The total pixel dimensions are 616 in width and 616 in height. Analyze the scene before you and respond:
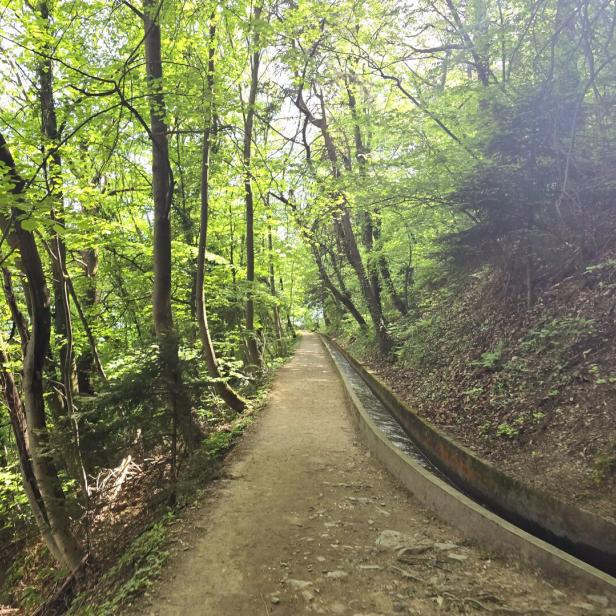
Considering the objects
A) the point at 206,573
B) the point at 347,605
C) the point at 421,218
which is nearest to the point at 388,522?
the point at 347,605

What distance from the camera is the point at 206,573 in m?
3.57

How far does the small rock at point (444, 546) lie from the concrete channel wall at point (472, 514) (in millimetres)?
245

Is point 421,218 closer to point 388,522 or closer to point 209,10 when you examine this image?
point 209,10

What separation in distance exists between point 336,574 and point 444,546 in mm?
1144

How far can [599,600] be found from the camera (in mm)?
2871

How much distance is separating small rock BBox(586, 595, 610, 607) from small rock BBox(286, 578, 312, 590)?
7.05 ft

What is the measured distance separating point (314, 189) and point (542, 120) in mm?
7734

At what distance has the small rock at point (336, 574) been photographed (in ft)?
11.3

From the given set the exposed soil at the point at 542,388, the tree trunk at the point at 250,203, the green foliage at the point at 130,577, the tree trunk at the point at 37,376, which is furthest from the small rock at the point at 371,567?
the tree trunk at the point at 250,203

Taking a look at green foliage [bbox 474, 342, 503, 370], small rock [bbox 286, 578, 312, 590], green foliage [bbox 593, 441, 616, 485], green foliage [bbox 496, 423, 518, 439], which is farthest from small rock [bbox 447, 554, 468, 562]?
green foliage [bbox 474, 342, 503, 370]

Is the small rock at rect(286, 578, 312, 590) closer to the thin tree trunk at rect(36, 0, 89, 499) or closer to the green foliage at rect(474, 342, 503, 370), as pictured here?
the thin tree trunk at rect(36, 0, 89, 499)

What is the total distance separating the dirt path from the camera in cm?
308

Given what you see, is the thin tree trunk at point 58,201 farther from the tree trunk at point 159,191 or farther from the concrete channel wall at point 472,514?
the concrete channel wall at point 472,514

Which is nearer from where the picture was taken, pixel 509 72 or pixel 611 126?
pixel 611 126
